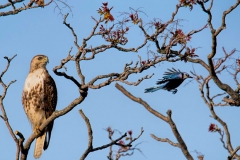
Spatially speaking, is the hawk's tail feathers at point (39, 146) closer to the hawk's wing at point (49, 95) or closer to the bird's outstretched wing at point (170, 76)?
the hawk's wing at point (49, 95)

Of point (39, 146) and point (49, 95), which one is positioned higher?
point (49, 95)

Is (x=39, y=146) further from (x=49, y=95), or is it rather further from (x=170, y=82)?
(x=170, y=82)

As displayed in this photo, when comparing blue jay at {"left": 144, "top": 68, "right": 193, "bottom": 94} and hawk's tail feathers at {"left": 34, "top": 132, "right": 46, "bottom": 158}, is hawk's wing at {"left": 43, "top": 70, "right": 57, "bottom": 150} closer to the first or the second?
hawk's tail feathers at {"left": 34, "top": 132, "right": 46, "bottom": 158}

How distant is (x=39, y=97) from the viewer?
883cm

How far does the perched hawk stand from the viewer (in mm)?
8742

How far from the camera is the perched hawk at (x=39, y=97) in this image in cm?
874

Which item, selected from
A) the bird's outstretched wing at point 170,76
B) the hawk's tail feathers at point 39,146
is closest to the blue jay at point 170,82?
the bird's outstretched wing at point 170,76

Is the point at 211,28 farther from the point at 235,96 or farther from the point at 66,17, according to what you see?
the point at 66,17

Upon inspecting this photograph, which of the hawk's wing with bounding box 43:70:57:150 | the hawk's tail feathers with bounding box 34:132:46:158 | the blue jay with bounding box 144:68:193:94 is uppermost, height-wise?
the hawk's wing with bounding box 43:70:57:150

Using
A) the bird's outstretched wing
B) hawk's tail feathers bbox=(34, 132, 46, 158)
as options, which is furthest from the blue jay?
hawk's tail feathers bbox=(34, 132, 46, 158)

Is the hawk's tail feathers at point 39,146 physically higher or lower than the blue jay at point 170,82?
higher

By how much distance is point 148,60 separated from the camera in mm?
6094

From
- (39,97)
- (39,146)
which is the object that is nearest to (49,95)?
(39,97)

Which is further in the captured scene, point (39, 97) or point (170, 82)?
point (39, 97)
